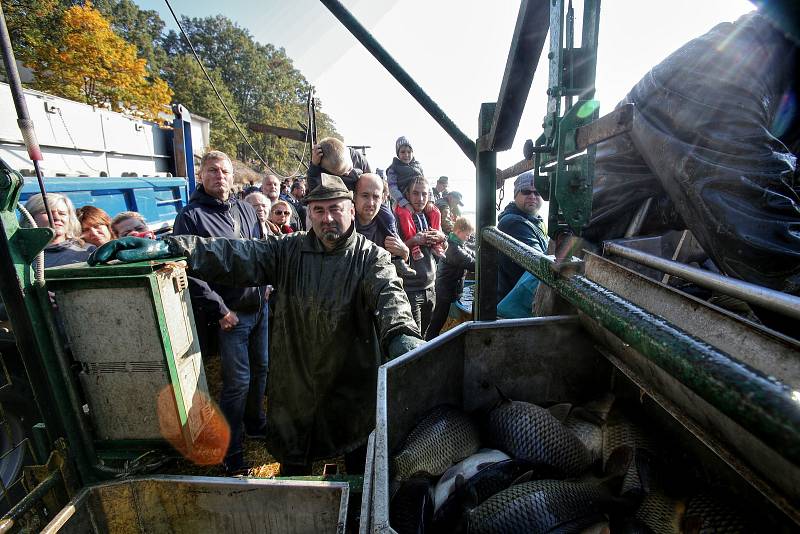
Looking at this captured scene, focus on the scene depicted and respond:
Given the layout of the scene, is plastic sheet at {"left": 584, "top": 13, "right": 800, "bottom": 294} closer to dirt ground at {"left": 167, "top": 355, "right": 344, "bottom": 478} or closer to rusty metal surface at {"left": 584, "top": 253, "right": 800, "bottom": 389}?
rusty metal surface at {"left": 584, "top": 253, "right": 800, "bottom": 389}

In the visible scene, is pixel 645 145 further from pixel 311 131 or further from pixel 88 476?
pixel 311 131

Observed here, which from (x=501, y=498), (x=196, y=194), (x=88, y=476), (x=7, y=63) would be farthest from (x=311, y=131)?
(x=501, y=498)

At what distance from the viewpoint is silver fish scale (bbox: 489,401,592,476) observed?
124 centimetres

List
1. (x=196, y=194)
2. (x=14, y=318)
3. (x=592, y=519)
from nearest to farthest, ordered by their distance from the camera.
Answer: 1. (x=592, y=519)
2. (x=14, y=318)
3. (x=196, y=194)

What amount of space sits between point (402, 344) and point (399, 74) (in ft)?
4.55

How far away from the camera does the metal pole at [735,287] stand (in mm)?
843

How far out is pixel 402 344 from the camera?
171 cm

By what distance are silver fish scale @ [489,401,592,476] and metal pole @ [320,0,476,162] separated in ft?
4.53

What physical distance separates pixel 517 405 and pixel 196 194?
2.82 metres

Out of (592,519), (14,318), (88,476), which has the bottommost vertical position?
(88,476)

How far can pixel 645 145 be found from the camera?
1615mm

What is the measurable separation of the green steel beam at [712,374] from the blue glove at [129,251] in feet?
6.34

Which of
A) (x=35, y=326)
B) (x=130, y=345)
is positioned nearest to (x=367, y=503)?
(x=130, y=345)

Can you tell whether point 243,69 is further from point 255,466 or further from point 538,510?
point 538,510
